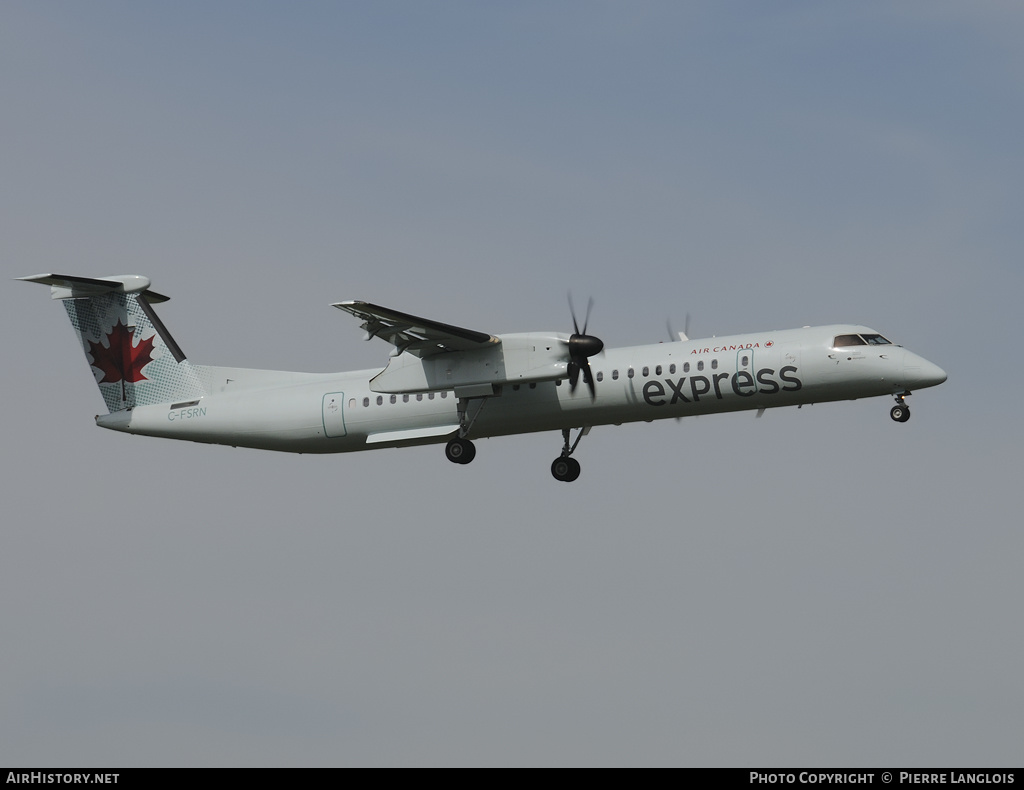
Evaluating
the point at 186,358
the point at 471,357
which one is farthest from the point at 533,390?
the point at 186,358

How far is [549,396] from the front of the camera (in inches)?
1161

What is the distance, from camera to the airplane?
28141 millimetres

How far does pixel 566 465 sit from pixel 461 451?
2641 millimetres

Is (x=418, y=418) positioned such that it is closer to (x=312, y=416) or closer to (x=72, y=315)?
(x=312, y=416)

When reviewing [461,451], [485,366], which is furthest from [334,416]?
[485,366]

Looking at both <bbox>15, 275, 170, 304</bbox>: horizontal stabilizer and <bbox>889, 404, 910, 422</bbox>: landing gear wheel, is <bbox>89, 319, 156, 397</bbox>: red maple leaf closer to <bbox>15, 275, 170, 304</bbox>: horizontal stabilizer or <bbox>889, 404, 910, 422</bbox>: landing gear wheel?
<bbox>15, 275, 170, 304</bbox>: horizontal stabilizer

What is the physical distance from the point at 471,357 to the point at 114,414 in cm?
909

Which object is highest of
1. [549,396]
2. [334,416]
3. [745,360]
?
[745,360]

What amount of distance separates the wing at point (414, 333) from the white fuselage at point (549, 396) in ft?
3.25

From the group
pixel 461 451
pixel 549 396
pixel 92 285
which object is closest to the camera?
pixel 549 396

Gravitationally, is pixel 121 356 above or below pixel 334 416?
above

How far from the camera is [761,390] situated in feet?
92.9

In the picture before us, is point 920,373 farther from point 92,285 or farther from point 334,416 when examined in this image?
point 92,285
